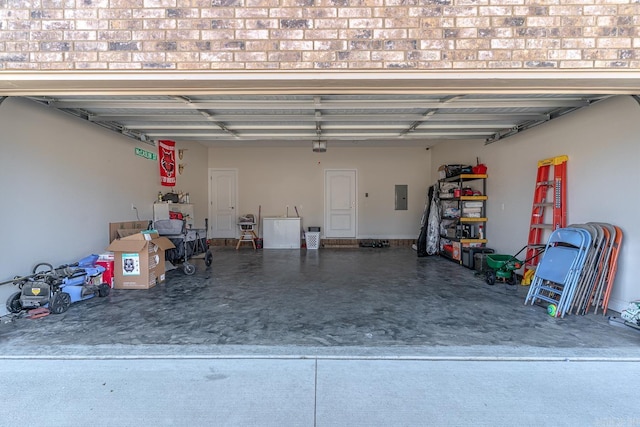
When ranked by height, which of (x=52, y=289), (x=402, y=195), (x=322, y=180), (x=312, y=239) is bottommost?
(x=312, y=239)

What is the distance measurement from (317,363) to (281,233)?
21.7 feet

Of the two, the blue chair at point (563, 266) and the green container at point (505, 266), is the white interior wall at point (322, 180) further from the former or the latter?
the blue chair at point (563, 266)

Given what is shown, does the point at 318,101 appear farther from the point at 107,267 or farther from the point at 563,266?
the point at 107,267

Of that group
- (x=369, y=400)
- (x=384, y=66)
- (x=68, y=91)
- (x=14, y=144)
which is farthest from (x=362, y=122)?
(x=14, y=144)

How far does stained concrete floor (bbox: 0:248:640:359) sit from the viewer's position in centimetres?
261

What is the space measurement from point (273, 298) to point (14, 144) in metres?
3.44

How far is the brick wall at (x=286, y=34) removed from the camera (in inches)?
101

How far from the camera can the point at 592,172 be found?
12.7 ft

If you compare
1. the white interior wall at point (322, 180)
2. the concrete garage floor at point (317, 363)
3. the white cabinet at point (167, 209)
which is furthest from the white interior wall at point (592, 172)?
the white cabinet at point (167, 209)

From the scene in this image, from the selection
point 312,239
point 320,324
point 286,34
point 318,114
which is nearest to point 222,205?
point 312,239

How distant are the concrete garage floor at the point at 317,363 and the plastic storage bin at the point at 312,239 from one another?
14.9 feet

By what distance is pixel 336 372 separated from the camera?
7.52 feet

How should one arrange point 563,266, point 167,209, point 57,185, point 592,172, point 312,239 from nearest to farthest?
1. point 563,266
2. point 592,172
3. point 57,185
4. point 167,209
5. point 312,239

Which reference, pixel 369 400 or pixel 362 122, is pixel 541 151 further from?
pixel 369 400
